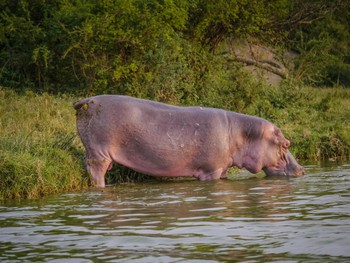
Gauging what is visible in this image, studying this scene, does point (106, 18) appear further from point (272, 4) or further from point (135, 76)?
point (272, 4)

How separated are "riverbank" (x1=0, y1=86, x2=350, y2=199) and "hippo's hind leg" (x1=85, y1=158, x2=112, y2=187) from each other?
11 cm

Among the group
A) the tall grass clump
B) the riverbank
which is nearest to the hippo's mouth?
the riverbank

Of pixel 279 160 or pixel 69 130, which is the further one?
pixel 69 130

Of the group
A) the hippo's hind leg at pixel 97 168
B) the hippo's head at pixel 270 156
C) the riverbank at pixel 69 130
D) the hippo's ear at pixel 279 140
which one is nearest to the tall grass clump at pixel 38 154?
the riverbank at pixel 69 130

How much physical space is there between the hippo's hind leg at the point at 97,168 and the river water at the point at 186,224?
0.28 m

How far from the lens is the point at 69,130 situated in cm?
1320

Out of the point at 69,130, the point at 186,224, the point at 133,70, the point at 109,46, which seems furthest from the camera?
the point at 109,46

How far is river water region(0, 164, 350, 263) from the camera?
6.59m

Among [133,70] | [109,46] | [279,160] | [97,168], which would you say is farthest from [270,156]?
[109,46]

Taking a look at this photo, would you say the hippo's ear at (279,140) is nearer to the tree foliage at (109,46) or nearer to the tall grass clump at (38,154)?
the tall grass clump at (38,154)

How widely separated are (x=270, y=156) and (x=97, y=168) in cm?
280

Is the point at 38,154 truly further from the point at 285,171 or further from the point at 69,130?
the point at 285,171

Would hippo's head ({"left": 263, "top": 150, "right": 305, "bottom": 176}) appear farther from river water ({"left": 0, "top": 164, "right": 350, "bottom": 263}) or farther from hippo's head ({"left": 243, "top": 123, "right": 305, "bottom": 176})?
river water ({"left": 0, "top": 164, "right": 350, "bottom": 263})

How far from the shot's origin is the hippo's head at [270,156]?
1238 cm
